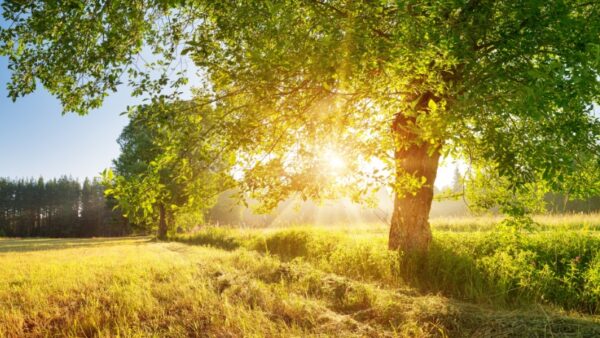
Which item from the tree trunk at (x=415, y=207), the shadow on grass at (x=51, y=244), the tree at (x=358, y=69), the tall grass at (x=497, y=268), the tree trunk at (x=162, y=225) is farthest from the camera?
the tree trunk at (x=162, y=225)

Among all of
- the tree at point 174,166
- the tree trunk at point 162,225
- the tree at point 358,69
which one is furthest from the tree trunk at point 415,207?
the tree trunk at point 162,225

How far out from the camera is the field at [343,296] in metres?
4.93

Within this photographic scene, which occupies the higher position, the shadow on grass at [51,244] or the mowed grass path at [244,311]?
the mowed grass path at [244,311]

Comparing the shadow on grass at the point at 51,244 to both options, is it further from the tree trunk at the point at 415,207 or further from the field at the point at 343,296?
the tree trunk at the point at 415,207

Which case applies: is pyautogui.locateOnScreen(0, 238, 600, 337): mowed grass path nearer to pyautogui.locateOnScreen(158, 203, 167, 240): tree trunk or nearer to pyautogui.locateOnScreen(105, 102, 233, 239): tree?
pyautogui.locateOnScreen(105, 102, 233, 239): tree

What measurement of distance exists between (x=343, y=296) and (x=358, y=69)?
152 inches

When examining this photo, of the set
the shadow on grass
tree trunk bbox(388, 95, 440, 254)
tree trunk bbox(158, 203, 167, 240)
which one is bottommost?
the shadow on grass

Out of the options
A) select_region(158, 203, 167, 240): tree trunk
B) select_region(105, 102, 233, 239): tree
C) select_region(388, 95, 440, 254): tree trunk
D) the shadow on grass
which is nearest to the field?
select_region(388, 95, 440, 254): tree trunk

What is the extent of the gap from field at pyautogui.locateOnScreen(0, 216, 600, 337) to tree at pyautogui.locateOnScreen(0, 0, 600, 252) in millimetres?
1642

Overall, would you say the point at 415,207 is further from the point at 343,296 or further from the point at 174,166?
the point at 174,166

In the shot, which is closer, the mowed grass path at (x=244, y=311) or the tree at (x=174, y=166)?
the mowed grass path at (x=244, y=311)

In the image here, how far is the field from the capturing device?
16.2ft

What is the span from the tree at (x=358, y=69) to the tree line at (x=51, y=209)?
80.3 metres

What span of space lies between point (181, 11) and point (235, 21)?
275cm
